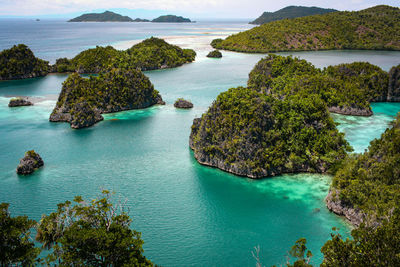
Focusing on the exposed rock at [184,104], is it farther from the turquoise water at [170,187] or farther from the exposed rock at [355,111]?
the exposed rock at [355,111]

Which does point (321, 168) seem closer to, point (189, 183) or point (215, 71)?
point (189, 183)

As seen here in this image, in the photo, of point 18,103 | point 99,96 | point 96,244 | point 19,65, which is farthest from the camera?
point 19,65

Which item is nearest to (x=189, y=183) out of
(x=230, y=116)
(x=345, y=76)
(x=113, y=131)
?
→ (x=230, y=116)

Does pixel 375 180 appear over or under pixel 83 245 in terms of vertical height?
over

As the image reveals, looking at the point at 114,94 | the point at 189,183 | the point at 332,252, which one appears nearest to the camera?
the point at 332,252

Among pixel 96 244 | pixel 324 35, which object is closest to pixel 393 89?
pixel 96 244

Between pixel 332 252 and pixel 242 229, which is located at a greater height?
pixel 332 252

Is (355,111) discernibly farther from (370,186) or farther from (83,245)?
(83,245)
